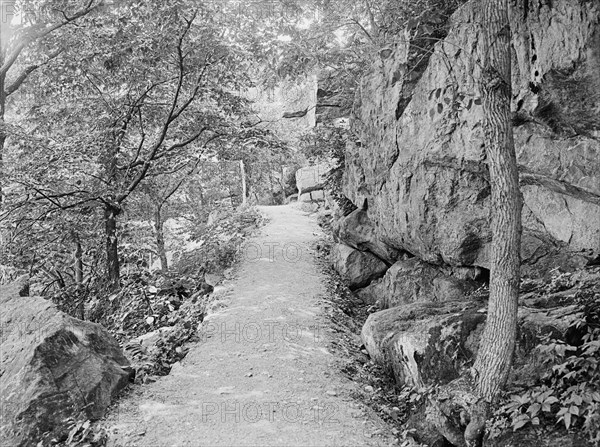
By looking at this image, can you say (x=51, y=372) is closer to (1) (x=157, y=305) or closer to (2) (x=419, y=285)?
(1) (x=157, y=305)

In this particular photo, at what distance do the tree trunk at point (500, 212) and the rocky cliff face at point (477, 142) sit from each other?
289 millimetres

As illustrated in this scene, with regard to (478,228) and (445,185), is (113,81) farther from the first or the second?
Result: (478,228)

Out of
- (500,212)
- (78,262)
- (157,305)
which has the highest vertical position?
(500,212)

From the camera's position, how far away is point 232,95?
975 centimetres

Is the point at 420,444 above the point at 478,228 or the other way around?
the other way around

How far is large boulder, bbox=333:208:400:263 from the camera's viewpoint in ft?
29.2

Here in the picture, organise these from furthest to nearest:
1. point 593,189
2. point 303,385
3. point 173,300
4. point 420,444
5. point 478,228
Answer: point 173,300, point 478,228, point 303,385, point 593,189, point 420,444

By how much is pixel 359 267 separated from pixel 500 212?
5.42 metres

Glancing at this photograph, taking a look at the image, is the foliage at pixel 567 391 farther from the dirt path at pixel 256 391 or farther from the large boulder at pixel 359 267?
the large boulder at pixel 359 267

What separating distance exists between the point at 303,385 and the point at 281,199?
20.0 metres

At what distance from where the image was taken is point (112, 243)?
9.12m

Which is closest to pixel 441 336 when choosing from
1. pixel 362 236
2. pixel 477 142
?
pixel 477 142

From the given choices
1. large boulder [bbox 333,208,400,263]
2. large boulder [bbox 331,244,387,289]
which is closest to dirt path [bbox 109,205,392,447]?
large boulder [bbox 331,244,387,289]

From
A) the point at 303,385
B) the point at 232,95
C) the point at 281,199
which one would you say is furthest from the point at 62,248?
the point at 281,199
